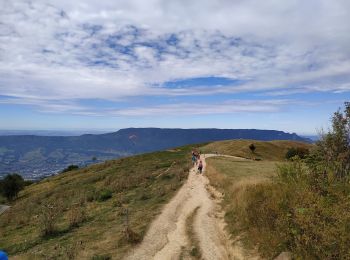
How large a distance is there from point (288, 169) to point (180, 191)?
1731cm

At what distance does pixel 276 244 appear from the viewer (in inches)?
599

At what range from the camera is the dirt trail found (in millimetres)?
17766

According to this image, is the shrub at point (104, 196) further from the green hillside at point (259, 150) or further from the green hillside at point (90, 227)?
the green hillside at point (259, 150)

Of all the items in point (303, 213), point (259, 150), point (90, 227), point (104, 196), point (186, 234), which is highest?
point (303, 213)

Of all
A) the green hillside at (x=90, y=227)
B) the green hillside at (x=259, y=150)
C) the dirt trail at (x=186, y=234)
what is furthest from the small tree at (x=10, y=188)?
the dirt trail at (x=186, y=234)

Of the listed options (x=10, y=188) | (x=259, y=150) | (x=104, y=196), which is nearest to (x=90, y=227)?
(x=104, y=196)

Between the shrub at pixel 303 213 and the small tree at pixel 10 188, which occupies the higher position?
the shrub at pixel 303 213

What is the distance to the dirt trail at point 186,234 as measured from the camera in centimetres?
1777

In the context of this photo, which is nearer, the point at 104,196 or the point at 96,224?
the point at 96,224

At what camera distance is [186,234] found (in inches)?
819

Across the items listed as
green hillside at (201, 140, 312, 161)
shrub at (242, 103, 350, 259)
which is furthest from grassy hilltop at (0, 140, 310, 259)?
green hillside at (201, 140, 312, 161)

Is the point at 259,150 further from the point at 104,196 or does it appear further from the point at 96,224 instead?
the point at 96,224

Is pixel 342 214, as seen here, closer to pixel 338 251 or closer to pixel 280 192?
pixel 338 251

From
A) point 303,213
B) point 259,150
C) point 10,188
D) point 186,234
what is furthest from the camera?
point 259,150
